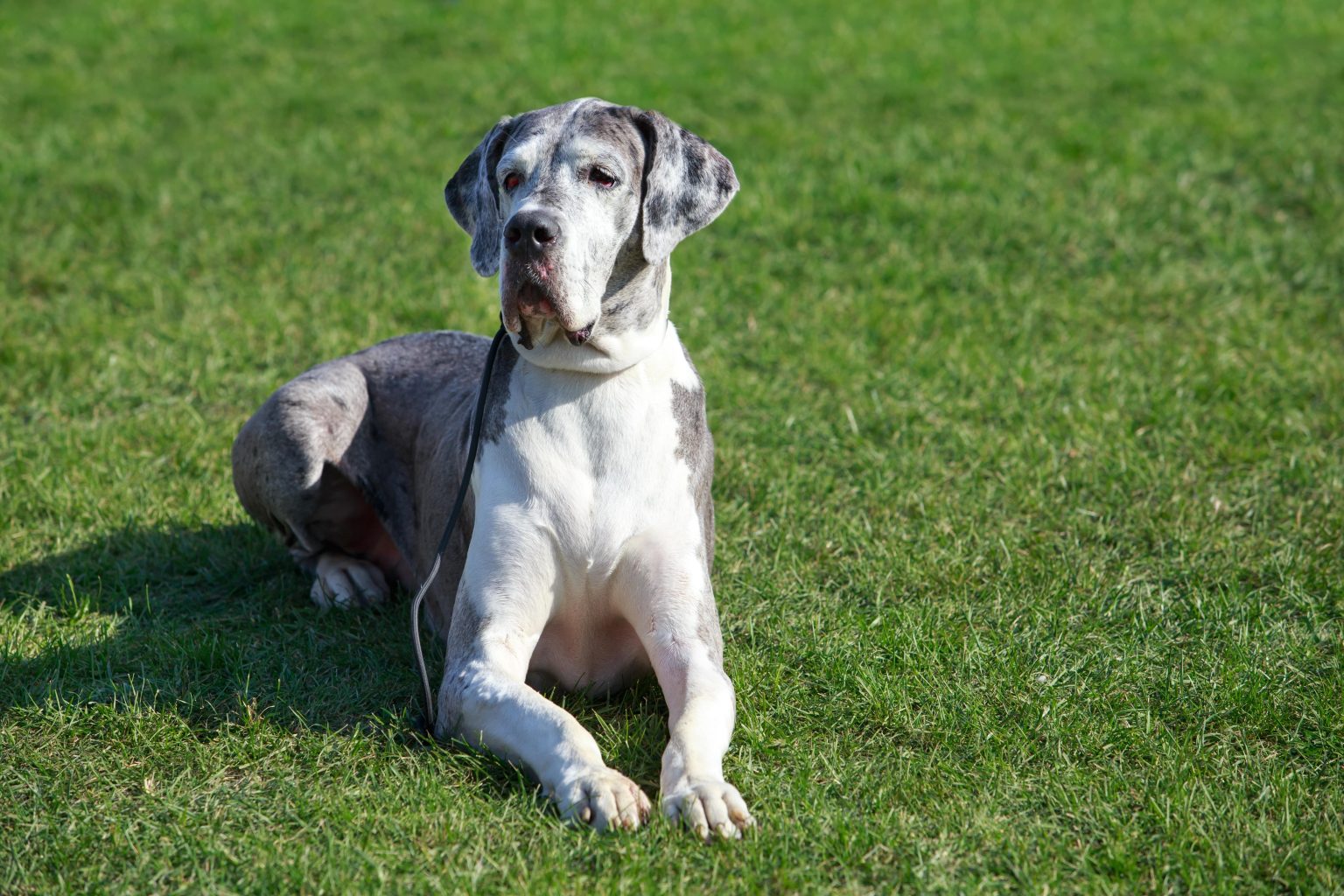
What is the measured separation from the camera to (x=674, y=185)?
3936mm

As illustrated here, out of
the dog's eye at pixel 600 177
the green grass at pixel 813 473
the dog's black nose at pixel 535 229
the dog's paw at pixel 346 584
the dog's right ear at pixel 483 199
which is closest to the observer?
the green grass at pixel 813 473

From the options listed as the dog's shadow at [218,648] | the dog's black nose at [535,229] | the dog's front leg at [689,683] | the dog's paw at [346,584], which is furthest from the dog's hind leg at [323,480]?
the dog's black nose at [535,229]

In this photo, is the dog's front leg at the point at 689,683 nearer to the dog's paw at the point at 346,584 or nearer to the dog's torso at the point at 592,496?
the dog's torso at the point at 592,496

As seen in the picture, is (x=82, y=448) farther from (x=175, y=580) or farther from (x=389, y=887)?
(x=389, y=887)

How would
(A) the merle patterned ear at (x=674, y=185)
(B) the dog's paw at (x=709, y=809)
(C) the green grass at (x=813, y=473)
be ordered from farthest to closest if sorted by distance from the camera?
(A) the merle patterned ear at (x=674, y=185), (C) the green grass at (x=813, y=473), (B) the dog's paw at (x=709, y=809)

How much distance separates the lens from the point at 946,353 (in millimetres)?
6949

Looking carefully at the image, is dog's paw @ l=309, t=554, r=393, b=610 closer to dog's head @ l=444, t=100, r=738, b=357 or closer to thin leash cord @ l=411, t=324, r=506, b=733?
thin leash cord @ l=411, t=324, r=506, b=733

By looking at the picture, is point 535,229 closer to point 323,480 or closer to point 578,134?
point 578,134

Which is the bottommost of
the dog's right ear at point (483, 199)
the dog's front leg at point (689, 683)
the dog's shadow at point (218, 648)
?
the dog's shadow at point (218, 648)

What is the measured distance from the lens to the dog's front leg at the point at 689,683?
3.28m

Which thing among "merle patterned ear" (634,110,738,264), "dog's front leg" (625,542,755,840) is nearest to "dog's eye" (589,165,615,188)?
"merle patterned ear" (634,110,738,264)

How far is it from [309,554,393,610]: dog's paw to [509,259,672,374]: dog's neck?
1294 mm

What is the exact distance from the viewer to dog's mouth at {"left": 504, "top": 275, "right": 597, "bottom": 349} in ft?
11.8

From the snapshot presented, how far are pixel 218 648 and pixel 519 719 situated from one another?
52.3 inches
